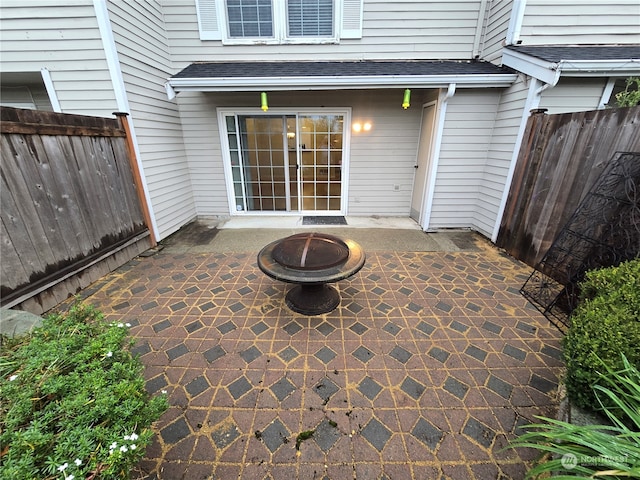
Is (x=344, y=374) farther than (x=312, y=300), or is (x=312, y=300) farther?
(x=312, y=300)

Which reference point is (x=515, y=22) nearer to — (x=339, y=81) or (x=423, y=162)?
(x=423, y=162)

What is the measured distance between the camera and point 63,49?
3594 millimetres

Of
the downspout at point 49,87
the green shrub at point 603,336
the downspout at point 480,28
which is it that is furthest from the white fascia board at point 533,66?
the downspout at point 49,87

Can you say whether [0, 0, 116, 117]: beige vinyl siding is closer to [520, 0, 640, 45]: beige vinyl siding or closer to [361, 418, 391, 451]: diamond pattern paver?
[361, 418, 391, 451]: diamond pattern paver

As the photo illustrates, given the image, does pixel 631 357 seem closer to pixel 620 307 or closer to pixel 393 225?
pixel 620 307

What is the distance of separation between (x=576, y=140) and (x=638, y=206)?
1.29 metres

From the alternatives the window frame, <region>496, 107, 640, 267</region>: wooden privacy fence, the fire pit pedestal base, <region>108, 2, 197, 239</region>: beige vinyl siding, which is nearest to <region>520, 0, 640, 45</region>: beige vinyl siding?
<region>496, 107, 640, 267</region>: wooden privacy fence

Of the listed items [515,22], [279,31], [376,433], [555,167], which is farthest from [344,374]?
[279,31]

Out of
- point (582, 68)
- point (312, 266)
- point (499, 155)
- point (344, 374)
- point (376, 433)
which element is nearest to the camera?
point (376, 433)

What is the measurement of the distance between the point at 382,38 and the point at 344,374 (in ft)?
20.0

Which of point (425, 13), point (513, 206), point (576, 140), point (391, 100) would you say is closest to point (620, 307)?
point (576, 140)

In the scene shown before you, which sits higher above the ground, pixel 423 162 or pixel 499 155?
pixel 499 155

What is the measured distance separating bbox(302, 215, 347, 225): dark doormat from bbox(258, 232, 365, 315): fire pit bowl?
2.49 metres

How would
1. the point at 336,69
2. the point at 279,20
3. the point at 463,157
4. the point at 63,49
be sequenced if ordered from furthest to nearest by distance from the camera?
the point at 279,20, the point at 463,157, the point at 336,69, the point at 63,49
